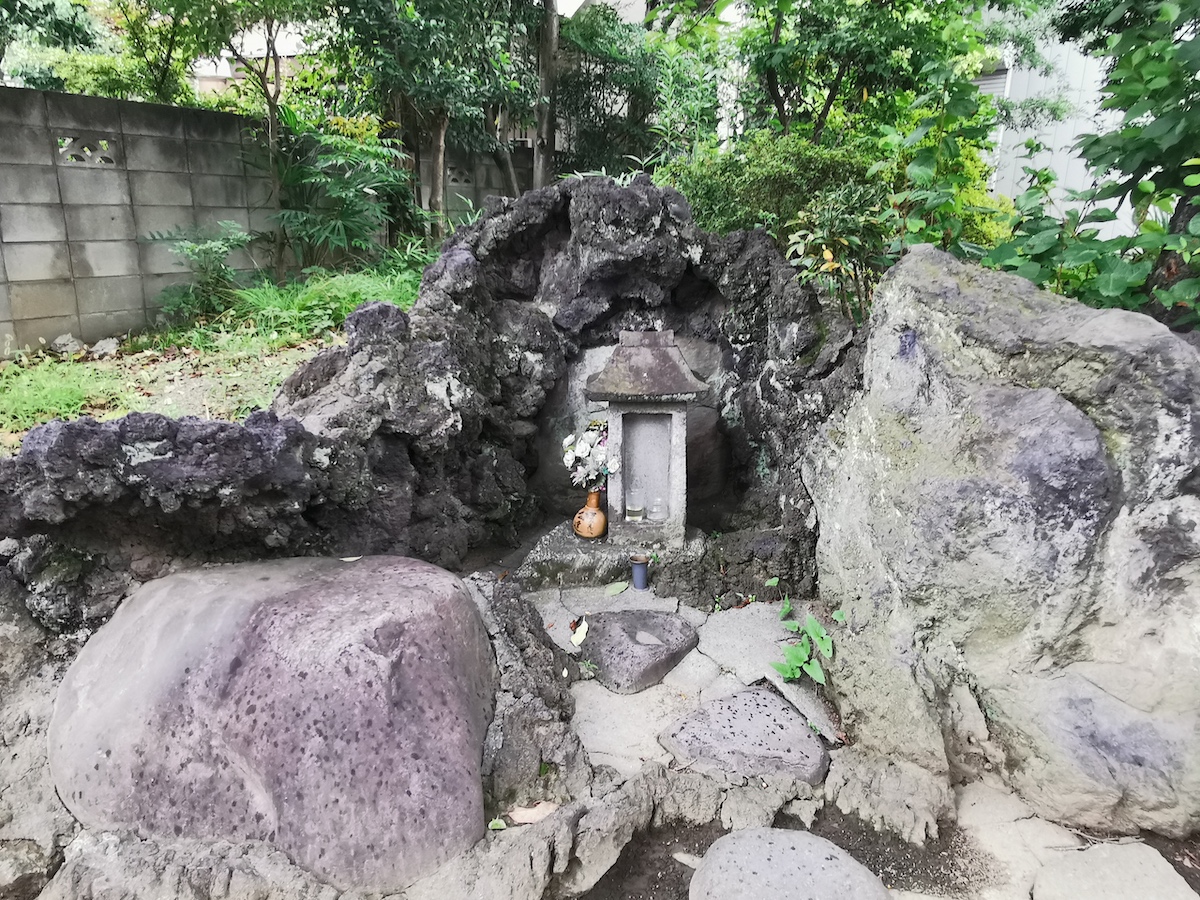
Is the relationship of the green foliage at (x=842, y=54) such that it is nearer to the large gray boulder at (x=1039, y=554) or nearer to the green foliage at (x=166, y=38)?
the large gray boulder at (x=1039, y=554)

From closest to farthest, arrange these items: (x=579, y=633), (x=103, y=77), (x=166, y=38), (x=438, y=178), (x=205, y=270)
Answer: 1. (x=579, y=633)
2. (x=205, y=270)
3. (x=166, y=38)
4. (x=103, y=77)
5. (x=438, y=178)

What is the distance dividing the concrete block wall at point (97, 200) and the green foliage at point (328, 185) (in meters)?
0.51

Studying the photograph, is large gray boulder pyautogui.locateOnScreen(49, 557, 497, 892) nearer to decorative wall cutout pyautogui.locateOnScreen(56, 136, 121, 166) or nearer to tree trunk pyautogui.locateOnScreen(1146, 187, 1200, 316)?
tree trunk pyautogui.locateOnScreen(1146, 187, 1200, 316)

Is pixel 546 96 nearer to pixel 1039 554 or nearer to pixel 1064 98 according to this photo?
pixel 1064 98

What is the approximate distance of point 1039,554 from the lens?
266 centimetres

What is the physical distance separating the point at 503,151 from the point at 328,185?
303cm

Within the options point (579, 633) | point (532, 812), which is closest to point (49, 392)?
point (579, 633)

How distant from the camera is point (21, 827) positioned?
8.43 ft

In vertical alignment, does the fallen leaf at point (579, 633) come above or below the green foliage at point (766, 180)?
below

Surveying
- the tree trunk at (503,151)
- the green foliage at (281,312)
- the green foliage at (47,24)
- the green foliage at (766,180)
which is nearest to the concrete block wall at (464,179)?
the tree trunk at (503,151)

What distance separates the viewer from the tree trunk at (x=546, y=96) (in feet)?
32.3

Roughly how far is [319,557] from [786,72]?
21.1 ft

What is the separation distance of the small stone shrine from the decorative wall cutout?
578 centimetres

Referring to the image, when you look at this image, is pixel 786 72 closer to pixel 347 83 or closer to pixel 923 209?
pixel 923 209
